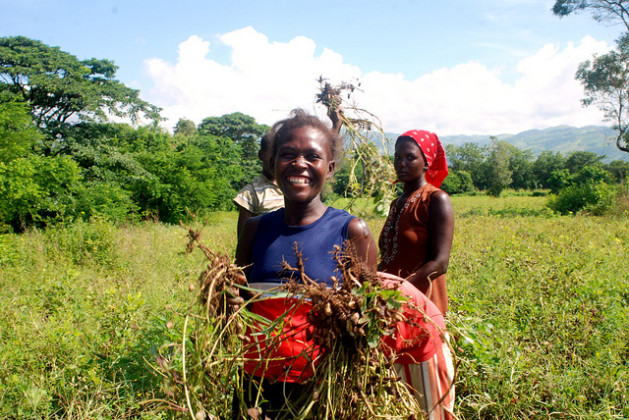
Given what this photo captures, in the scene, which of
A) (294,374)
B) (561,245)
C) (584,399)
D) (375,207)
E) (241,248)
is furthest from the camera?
(561,245)

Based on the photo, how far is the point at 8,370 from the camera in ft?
9.11

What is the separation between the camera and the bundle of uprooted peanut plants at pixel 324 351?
97 centimetres

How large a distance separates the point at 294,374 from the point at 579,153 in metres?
65.3

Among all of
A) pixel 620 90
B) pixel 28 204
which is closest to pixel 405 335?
pixel 28 204

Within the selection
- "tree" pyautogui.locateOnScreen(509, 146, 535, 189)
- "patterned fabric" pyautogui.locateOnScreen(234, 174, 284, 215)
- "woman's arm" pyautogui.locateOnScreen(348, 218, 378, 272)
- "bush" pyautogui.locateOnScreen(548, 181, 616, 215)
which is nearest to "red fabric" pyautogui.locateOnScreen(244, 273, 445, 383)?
"woman's arm" pyautogui.locateOnScreen(348, 218, 378, 272)

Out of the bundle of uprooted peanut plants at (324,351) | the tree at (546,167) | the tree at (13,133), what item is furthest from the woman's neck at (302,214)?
the tree at (546,167)

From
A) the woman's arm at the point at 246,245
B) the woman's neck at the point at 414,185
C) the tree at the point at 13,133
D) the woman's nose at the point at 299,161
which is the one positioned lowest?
the woman's arm at the point at 246,245

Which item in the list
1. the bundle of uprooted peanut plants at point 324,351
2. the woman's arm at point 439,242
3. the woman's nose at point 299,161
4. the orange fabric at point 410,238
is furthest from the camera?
the orange fabric at point 410,238

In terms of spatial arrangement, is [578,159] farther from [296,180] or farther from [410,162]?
[296,180]

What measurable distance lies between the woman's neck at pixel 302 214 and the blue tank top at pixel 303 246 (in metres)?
0.03

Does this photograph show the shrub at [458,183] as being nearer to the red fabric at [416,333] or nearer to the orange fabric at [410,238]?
the orange fabric at [410,238]

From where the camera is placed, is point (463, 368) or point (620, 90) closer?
point (463, 368)

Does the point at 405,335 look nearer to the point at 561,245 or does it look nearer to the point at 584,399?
the point at 584,399

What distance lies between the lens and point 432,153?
8.16ft
